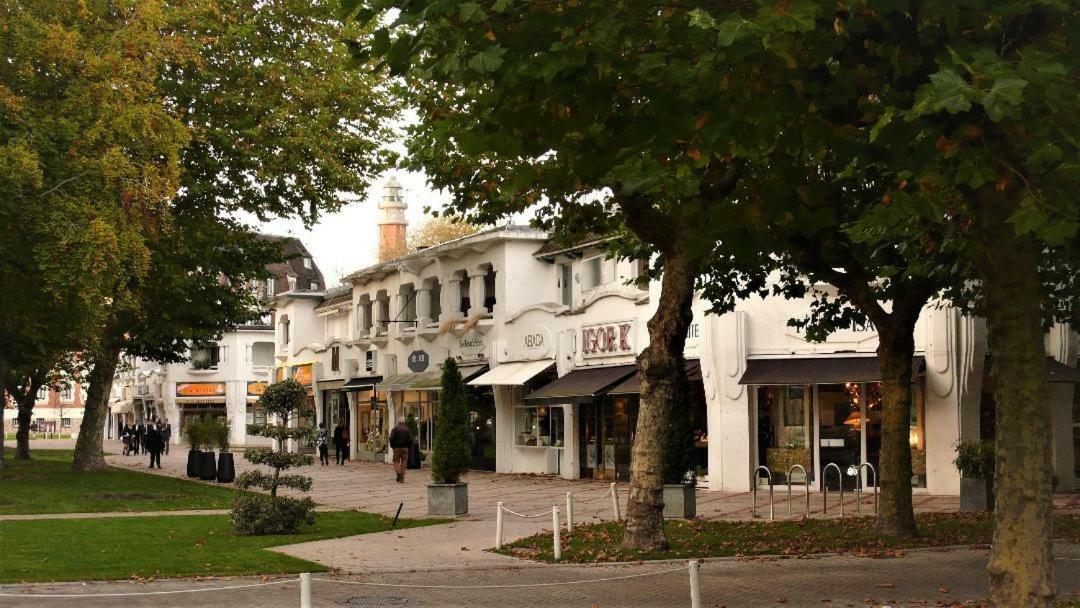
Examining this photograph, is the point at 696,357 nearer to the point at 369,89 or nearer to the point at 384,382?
the point at 369,89

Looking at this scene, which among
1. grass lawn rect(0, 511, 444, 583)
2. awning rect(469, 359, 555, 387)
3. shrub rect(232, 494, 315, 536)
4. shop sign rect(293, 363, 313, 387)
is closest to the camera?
grass lawn rect(0, 511, 444, 583)

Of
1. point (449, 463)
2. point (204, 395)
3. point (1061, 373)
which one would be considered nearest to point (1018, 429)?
point (449, 463)

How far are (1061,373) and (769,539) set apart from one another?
1171cm

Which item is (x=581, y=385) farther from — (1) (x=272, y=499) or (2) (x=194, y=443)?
(1) (x=272, y=499)

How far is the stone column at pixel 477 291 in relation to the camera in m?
43.6

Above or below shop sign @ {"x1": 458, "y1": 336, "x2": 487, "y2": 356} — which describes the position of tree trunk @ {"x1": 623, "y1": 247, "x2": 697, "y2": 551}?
below

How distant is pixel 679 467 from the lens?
2216cm

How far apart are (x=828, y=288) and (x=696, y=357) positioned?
3.95 meters

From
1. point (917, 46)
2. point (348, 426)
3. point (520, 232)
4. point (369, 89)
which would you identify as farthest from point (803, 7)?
point (348, 426)

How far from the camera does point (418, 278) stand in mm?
48219

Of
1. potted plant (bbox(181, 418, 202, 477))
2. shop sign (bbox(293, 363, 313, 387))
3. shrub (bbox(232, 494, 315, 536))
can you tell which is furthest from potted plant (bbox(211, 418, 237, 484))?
shop sign (bbox(293, 363, 313, 387))

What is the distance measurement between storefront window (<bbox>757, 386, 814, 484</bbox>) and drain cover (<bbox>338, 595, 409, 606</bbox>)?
17.8m

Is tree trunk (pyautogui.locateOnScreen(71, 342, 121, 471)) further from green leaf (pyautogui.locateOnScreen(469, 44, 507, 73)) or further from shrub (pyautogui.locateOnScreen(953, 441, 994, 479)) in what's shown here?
green leaf (pyautogui.locateOnScreen(469, 44, 507, 73))

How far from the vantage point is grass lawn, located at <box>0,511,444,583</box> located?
15109 mm
